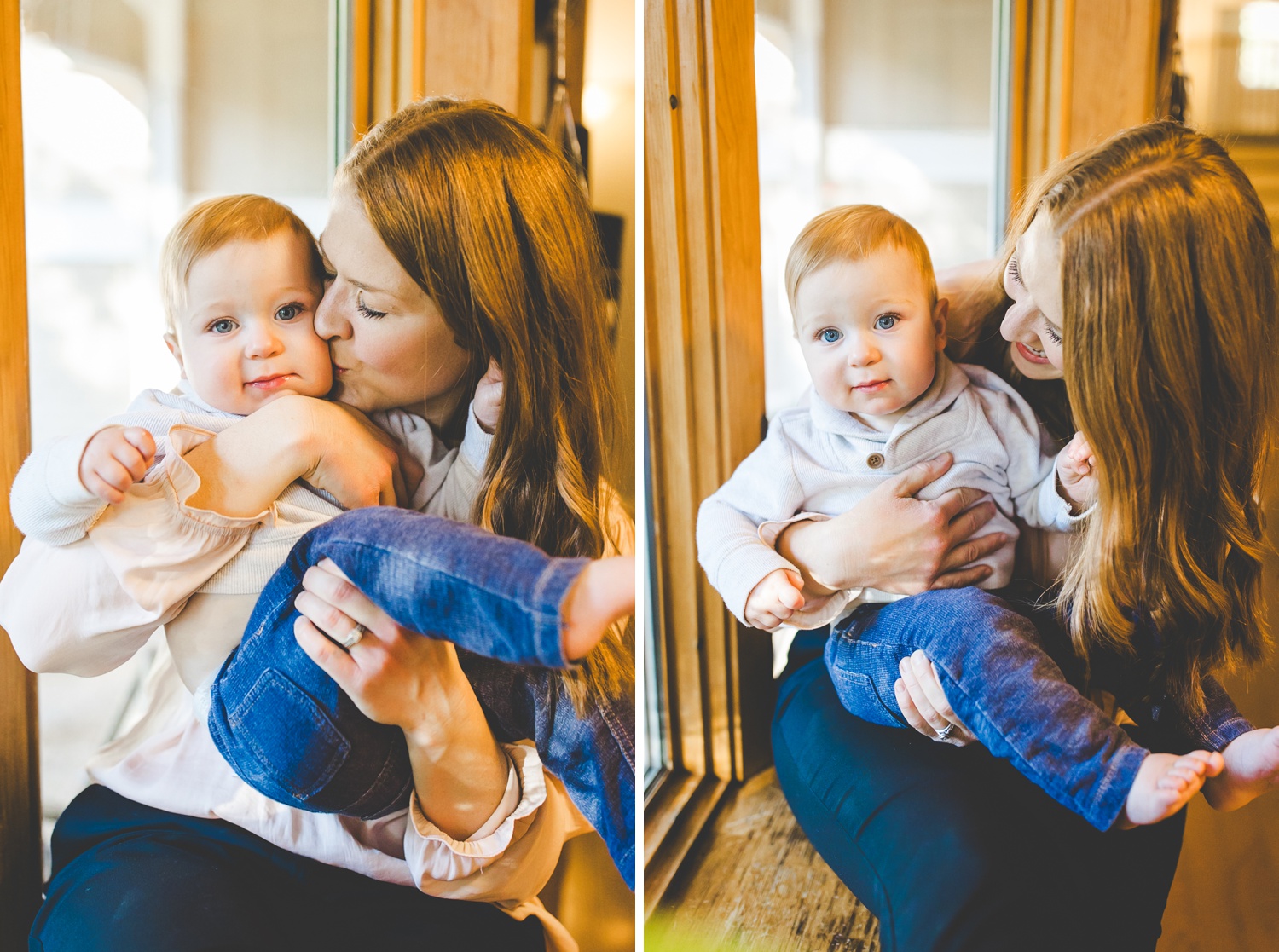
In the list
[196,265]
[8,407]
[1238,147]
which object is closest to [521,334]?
[196,265]

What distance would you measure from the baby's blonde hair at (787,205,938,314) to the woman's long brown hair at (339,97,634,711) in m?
0.18

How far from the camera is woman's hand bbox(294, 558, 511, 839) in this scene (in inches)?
22.5

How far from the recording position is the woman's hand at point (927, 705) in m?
0.66

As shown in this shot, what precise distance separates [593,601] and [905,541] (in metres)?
0.34

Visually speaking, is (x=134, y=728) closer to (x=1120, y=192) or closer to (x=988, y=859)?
(x=988, y=859)

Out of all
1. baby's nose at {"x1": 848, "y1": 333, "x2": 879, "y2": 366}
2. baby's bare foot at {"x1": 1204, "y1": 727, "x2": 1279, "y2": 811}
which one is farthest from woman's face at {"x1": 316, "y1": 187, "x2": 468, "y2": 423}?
baby's bare foot at {"x1": 1204, "y1": 727, "x2": 1279, "y2": 811}

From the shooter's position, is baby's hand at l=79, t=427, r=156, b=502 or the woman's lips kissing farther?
the woman's lips kissing

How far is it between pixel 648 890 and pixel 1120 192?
70 centimetres

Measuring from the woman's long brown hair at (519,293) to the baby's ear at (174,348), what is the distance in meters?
0.17

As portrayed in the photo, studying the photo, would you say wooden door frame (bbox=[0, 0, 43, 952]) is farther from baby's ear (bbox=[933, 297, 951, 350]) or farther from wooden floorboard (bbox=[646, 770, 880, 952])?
baby's ear (bbox=[933, 297, 951, 350])

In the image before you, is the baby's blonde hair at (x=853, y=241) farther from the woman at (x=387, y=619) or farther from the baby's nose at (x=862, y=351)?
the woman at (x=387, y=619)

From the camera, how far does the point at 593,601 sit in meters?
0.49

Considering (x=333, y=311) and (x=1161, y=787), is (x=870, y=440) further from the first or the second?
(x=333, y=311)

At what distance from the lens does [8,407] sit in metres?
0.62
